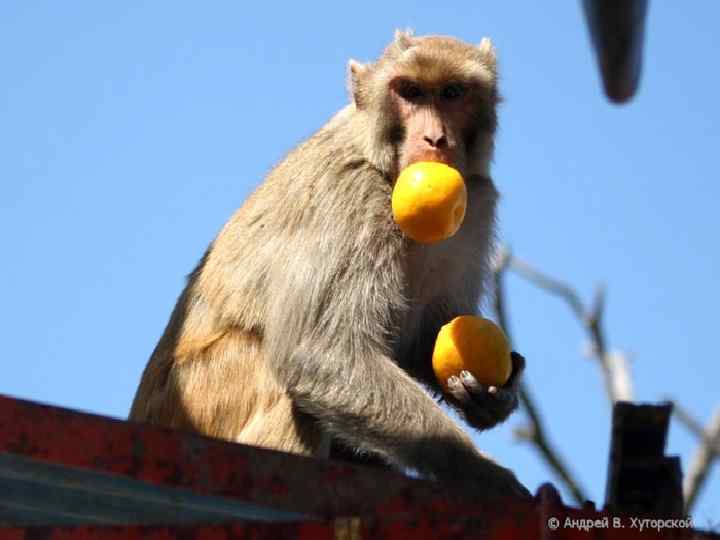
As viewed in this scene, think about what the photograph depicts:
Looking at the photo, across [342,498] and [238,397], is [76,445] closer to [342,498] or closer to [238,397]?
[342,498]

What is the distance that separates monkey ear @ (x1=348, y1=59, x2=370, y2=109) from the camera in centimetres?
666

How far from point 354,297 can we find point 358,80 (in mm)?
1337

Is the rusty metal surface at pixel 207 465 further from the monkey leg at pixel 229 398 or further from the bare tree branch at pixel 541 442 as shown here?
the bare tree branch at pixel 541 442

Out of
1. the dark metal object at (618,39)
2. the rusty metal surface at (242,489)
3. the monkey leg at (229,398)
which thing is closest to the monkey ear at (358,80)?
the monkey leg at (229,398)

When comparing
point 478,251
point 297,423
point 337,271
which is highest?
point 478,251

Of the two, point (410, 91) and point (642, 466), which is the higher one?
point (410, 91)

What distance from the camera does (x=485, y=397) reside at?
578cm

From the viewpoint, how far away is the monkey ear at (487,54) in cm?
673

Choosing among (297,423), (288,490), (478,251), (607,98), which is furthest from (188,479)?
(478,251)

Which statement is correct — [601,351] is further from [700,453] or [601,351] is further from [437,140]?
[437,140]

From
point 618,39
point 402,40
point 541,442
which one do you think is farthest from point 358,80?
point 541,442

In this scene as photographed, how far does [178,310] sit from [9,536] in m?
3.71

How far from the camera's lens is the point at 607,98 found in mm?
2043

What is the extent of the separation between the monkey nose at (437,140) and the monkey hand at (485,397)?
1.08m
